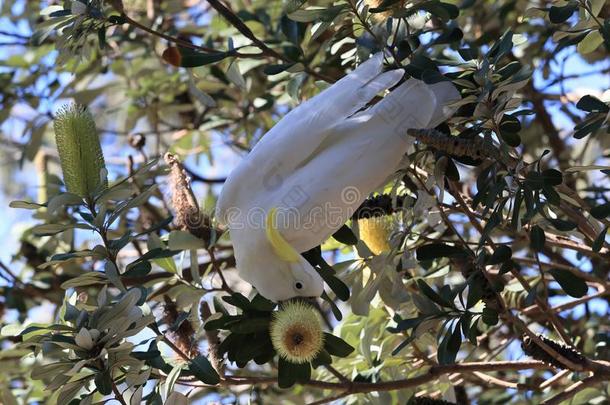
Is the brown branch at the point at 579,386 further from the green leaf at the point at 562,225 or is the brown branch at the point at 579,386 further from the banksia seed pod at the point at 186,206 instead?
the banksia seed pod at the point at 186,206

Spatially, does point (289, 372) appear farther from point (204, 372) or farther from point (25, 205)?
point (25, 205)

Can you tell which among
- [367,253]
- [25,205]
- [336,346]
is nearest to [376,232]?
[367,253]

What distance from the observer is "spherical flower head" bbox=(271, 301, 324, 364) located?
130cm

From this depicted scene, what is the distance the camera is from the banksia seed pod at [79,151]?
1.38 meters

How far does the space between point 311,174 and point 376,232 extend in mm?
319

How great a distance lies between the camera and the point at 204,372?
1.42m

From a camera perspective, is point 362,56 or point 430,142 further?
point 362,56

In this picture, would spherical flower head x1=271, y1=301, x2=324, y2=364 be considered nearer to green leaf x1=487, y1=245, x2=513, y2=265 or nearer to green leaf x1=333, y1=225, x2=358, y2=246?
green leaf x1=333, y1=225, x2=358, y2=246

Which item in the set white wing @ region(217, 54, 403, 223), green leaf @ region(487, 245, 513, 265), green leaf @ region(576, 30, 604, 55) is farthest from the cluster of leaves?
green leaf @ region(576, 30, 604, 55)

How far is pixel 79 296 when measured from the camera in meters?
1.58

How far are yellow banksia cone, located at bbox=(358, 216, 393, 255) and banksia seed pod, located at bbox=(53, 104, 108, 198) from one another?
0.45m

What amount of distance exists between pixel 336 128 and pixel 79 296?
542mm

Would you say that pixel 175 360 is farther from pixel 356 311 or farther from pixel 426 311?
pixel 426 311

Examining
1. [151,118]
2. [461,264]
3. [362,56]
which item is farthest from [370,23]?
[151,118]
